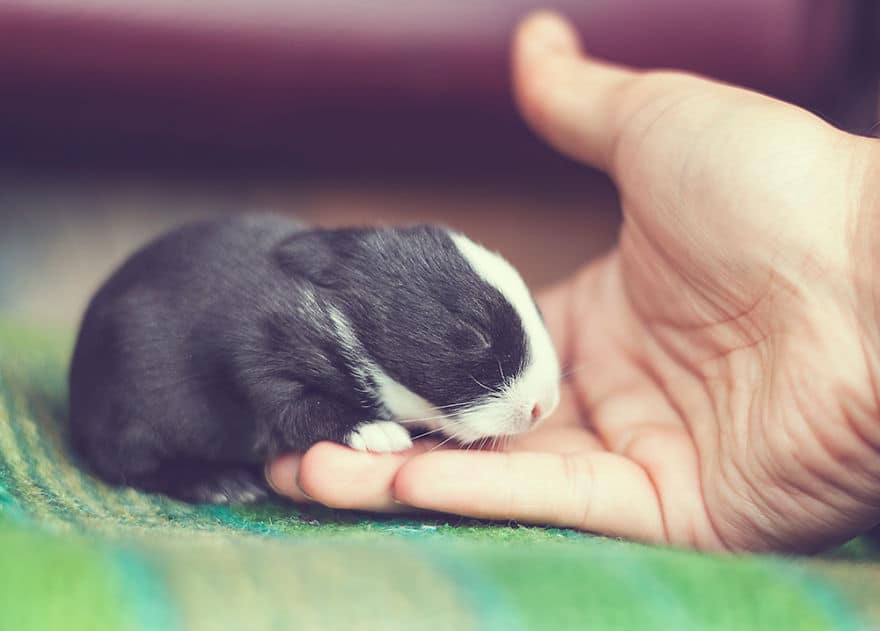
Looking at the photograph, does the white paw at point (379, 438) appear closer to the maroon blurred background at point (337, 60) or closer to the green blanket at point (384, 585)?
the green blanket at point (384, 585)

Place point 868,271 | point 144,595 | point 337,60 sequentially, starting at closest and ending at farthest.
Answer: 1. point 144,595
2. point 868,271
3. point 337,60

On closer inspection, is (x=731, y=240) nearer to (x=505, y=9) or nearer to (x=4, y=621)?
(x=4, y=621)

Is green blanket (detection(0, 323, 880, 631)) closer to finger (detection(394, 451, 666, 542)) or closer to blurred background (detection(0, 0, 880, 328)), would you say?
finger (detection(394, 451, 666, 542))

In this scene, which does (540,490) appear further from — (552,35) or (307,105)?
(307,105)

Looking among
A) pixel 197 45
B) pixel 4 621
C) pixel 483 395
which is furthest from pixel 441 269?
pixel 197 45

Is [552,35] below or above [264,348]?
above

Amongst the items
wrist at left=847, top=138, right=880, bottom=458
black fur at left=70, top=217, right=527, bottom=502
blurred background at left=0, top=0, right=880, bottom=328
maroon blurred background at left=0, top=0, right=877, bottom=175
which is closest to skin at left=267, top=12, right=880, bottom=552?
wrist at left=847, top=138, right=880, bottom=458

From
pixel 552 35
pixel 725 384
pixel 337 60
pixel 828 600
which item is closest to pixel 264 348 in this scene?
pixel 725 384
